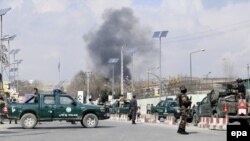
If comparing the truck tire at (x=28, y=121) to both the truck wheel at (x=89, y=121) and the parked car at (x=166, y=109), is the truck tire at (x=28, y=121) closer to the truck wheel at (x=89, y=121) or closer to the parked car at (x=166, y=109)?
the truck wheel at (x=89, y=121)

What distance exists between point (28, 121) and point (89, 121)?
284 centimetres

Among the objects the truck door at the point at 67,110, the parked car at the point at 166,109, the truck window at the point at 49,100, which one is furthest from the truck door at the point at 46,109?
the parked car at the point at 166,109

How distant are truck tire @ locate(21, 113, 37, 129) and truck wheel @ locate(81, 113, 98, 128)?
7.50 feet

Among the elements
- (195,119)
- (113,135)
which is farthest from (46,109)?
(195,119)

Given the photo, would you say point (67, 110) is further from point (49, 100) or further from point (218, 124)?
point (218, 124)

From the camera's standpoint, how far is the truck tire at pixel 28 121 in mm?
25438

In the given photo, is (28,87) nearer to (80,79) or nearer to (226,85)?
(80,79)

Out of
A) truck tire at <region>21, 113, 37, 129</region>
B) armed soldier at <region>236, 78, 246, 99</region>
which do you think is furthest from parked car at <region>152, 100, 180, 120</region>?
truck tire at <region>21, 113, 37, 129</region>

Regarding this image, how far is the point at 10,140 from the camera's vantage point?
17812 millimetres

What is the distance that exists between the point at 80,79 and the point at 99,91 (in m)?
8.65

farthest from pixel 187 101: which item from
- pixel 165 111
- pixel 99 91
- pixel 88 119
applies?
pixel 99 91

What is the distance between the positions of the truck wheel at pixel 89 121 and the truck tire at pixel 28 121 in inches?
90.0

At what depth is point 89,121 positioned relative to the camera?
2597 cm

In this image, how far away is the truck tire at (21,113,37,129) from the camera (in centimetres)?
2544
